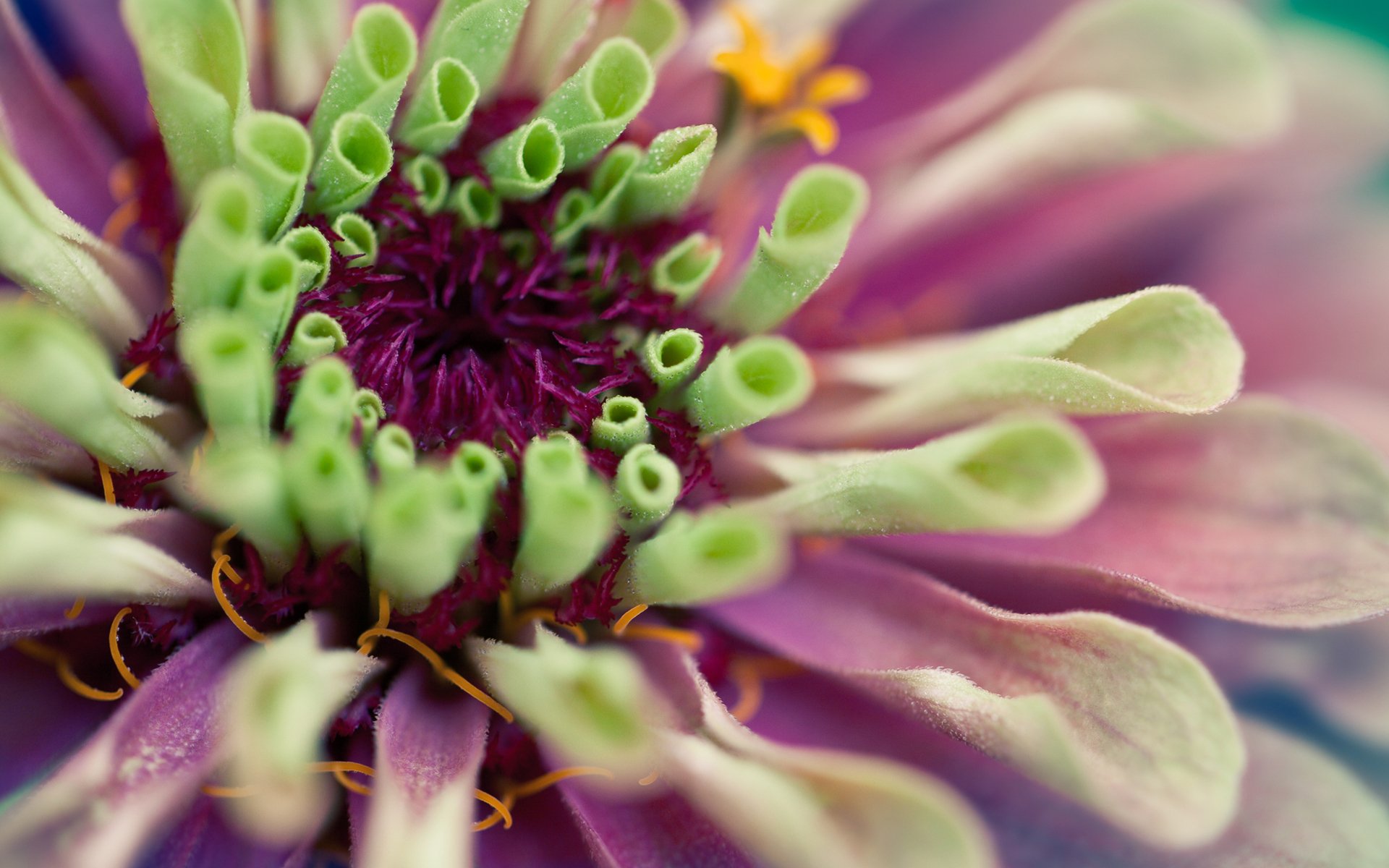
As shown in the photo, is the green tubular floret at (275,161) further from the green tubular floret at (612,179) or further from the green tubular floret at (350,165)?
the green tubular floret at (612,179)

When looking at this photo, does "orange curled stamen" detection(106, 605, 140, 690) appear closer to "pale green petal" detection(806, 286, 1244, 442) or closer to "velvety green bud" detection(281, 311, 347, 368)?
"velvety green bud" detection(281, 311, 347, 368)

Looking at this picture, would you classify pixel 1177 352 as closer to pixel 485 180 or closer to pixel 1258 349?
pixel 1258 349

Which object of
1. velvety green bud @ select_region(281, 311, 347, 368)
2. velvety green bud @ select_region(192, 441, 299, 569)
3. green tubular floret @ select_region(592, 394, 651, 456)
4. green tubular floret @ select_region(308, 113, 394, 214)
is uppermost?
green tubular floret @ select_region(308, 113, 394, 214)

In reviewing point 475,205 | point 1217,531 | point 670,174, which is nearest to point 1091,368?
point 1217,531

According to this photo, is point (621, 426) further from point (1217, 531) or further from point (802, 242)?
point (1217, 531)

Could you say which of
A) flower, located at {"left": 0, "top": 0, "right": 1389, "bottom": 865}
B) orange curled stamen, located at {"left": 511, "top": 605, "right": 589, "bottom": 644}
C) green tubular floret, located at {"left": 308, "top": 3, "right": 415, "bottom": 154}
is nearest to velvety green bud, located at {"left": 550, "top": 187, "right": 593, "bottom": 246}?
flower, located at {"left": 0, "top": 0, "right": 1389, "bottom": 865}

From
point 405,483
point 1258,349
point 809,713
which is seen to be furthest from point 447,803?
point 1258,349

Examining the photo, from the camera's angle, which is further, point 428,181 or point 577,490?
point 428,181
